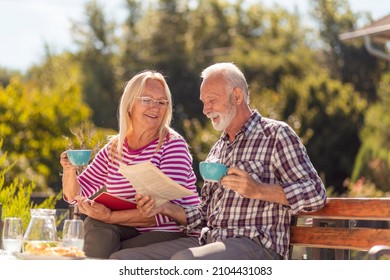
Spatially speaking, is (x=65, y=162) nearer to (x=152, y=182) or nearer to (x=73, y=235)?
(x=152, y=182)

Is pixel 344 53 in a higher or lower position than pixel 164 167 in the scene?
higher

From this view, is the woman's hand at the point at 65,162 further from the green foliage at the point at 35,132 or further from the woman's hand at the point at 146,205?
the green foliage at the point at 35,132

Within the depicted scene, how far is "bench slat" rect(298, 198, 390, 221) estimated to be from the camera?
341 cm

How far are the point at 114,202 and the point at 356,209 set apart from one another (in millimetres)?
1069

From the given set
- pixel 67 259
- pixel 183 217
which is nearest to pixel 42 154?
pixel 183 217

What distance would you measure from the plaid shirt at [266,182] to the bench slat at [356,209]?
0.27 feet

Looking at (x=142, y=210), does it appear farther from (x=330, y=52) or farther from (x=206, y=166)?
(x=330, y=52)

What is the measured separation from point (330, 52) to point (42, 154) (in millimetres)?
27974

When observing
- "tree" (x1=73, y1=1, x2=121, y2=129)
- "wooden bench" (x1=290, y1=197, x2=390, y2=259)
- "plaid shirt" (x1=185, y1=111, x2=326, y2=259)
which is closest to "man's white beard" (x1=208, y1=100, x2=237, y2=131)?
"plaid shirt" (x1=185, y1=111, x2=326, y2=259)

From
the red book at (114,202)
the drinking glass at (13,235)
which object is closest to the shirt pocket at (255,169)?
the red book at (114,202)

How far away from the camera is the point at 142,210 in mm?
3807

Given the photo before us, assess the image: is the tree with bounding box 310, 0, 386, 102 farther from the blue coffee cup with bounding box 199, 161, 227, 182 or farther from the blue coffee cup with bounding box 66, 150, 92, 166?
the blue coffee cup with bounding box 199, 161, 227, 182

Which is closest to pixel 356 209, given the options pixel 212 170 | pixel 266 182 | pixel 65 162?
pixel 266 182

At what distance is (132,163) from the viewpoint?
418 centimetres
